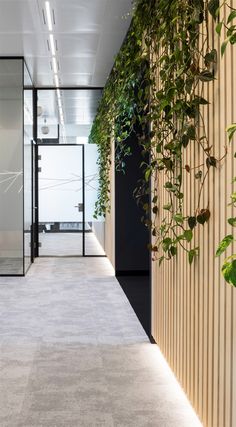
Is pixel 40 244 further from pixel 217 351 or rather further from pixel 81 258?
pixel 217 351

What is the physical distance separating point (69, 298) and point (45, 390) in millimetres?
3043

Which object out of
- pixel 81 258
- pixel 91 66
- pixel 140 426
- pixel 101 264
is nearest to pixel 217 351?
pixel 140 426

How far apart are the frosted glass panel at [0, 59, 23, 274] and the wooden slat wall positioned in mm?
4895

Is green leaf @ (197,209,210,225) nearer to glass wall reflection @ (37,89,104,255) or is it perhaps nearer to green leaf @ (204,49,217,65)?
green leaf @ (204,49,217,65)

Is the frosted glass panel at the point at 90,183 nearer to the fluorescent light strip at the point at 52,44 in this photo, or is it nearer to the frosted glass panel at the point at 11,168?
the frosted glass panel at the point at 11,168

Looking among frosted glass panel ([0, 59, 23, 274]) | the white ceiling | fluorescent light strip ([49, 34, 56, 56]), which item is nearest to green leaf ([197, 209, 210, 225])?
the white ceiling

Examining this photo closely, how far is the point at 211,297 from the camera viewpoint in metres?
2.50

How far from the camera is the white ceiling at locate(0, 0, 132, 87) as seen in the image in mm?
5582

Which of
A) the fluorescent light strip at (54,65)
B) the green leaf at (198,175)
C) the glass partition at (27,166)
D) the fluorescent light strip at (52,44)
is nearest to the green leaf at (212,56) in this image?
the green leaf at (198,175)

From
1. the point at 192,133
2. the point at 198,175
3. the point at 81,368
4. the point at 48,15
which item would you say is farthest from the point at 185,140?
the point at 48,15

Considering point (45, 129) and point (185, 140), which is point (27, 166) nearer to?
point (45, 129)

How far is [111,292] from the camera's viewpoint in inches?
266

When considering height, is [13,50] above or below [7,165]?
above

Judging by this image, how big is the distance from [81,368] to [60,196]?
724 cm
